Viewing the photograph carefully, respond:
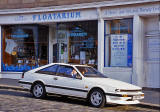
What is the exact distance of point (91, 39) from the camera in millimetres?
16391

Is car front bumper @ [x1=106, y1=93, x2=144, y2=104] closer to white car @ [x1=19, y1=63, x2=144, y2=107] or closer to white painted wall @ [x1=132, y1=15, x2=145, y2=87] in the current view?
white car @ [x1=19, y1=63, x2=144, y2=107]

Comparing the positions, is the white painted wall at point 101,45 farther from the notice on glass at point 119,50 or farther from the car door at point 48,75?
the car door at point 48,75

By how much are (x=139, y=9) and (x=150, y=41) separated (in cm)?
168

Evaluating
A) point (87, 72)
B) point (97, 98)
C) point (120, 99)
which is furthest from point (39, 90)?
point (120, 99)

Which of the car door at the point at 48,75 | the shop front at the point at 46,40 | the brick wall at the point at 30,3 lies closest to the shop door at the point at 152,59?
the shop front at the point at 46,40

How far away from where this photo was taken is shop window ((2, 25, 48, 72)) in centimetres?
1859

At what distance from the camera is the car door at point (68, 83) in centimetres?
1023

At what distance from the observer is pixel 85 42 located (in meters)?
16.7

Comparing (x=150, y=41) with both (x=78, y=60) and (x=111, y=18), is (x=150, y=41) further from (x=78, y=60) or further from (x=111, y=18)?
(x=78, y=60)

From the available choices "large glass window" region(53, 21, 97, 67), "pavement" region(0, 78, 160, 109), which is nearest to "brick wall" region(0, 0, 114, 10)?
"large glass window" region(53, 21, 97, 67)

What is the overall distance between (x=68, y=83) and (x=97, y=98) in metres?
1.23

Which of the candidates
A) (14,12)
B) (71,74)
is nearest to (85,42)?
(14,12)

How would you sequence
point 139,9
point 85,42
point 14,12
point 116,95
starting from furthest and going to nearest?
point 14,12 → point 85,42 → point 139,9 → point 116,95

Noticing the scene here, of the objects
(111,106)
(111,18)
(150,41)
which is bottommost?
(111,106)
